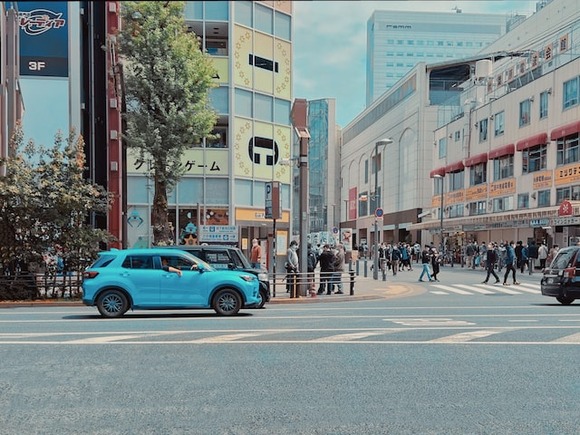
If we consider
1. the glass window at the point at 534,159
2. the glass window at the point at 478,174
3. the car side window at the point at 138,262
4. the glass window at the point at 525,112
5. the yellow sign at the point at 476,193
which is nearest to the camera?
the car side window at the point at 138,262

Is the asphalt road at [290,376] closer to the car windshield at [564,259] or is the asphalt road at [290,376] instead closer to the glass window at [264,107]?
the car windshield at [564,259]

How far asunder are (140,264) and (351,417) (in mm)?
9216

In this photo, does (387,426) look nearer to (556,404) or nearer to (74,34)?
(556,404)

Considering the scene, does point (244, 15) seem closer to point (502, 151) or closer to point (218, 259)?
point (218, 259)

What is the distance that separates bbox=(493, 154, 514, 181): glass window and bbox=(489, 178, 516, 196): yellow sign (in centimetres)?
46

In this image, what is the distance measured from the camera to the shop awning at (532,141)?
41.4 m

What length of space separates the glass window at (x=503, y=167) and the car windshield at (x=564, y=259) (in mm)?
31405

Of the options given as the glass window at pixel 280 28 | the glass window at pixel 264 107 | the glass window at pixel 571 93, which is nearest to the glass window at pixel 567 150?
the glass window at pixel 571 93

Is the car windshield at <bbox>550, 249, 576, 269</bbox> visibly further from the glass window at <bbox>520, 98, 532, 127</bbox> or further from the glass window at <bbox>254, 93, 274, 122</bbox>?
the glass window at <bbox>520, 98, 532, 127</bbox>

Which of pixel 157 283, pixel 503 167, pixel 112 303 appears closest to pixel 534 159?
pixel 503 167

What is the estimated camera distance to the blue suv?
14.2 m

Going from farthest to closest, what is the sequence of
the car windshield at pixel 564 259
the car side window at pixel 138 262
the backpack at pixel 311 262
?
the backpack at pixel 311 262 < the car windshield at pixel 564 259 < the car side window at pixel 138 262

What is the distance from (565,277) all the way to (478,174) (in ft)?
129

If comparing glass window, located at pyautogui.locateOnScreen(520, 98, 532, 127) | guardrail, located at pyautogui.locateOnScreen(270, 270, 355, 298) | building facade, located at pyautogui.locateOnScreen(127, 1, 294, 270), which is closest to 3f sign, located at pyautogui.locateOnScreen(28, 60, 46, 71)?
building facade, located at pyautogui.locateOnScreen(127, 1, 294, 270)
